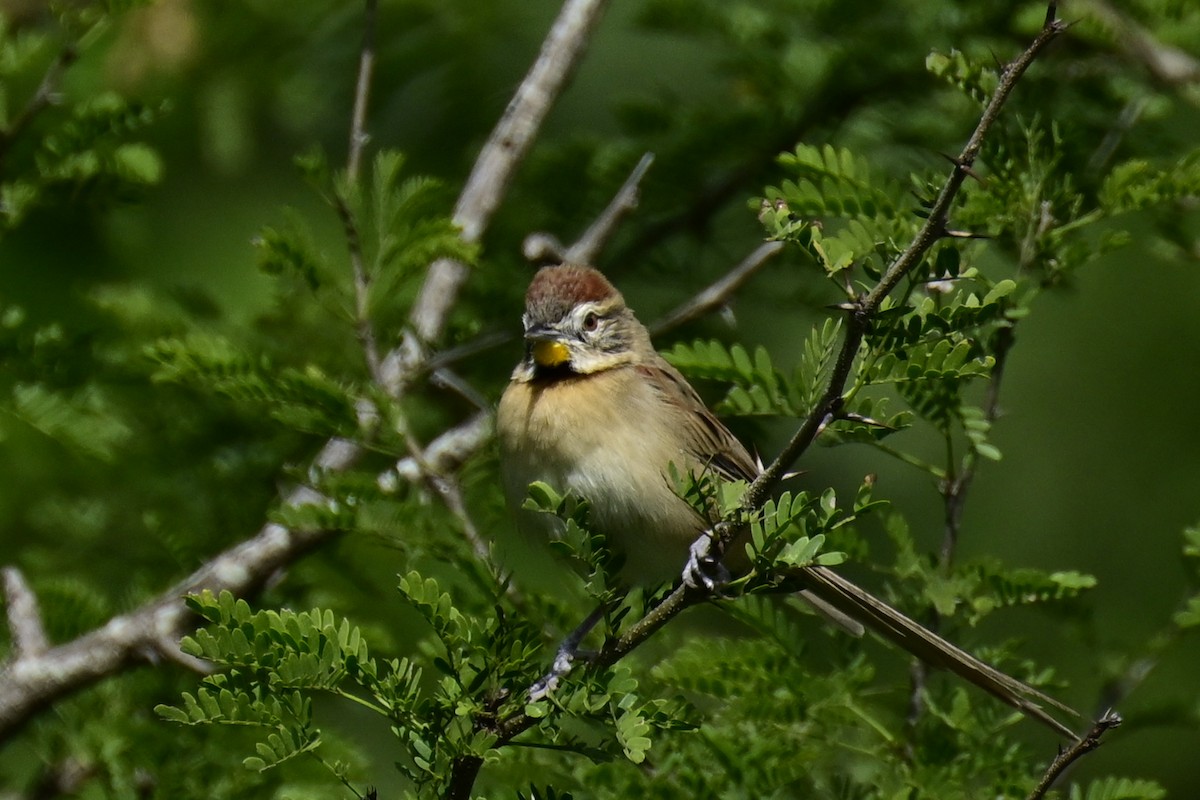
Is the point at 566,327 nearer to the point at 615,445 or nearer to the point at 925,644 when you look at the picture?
the point at 615,445

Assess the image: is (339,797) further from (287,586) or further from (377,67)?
(377,67)

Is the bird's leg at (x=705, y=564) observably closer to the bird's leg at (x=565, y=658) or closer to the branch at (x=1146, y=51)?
the bird's leg at (x=565, y=658)

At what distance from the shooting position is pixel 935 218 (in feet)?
7.97

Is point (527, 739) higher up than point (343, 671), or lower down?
lower down

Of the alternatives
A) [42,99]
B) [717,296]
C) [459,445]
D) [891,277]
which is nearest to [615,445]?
[459,445]

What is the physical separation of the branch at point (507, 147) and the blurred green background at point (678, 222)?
0.36 meters

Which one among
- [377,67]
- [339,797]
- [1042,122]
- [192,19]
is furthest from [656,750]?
[192,19]

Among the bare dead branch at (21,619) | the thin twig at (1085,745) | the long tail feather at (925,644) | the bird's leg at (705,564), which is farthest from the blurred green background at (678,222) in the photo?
the thin twig at (1085,745)

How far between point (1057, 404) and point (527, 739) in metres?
4.51

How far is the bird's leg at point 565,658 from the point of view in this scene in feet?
9.42

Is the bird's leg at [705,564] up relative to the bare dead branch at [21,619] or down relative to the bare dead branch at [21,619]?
up

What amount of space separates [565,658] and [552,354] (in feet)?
3.94

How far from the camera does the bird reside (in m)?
3.84

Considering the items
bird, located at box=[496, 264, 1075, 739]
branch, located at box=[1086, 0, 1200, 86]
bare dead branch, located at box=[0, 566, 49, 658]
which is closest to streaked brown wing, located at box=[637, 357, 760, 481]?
bird, located at box=[496, 264, 1075, 739]
